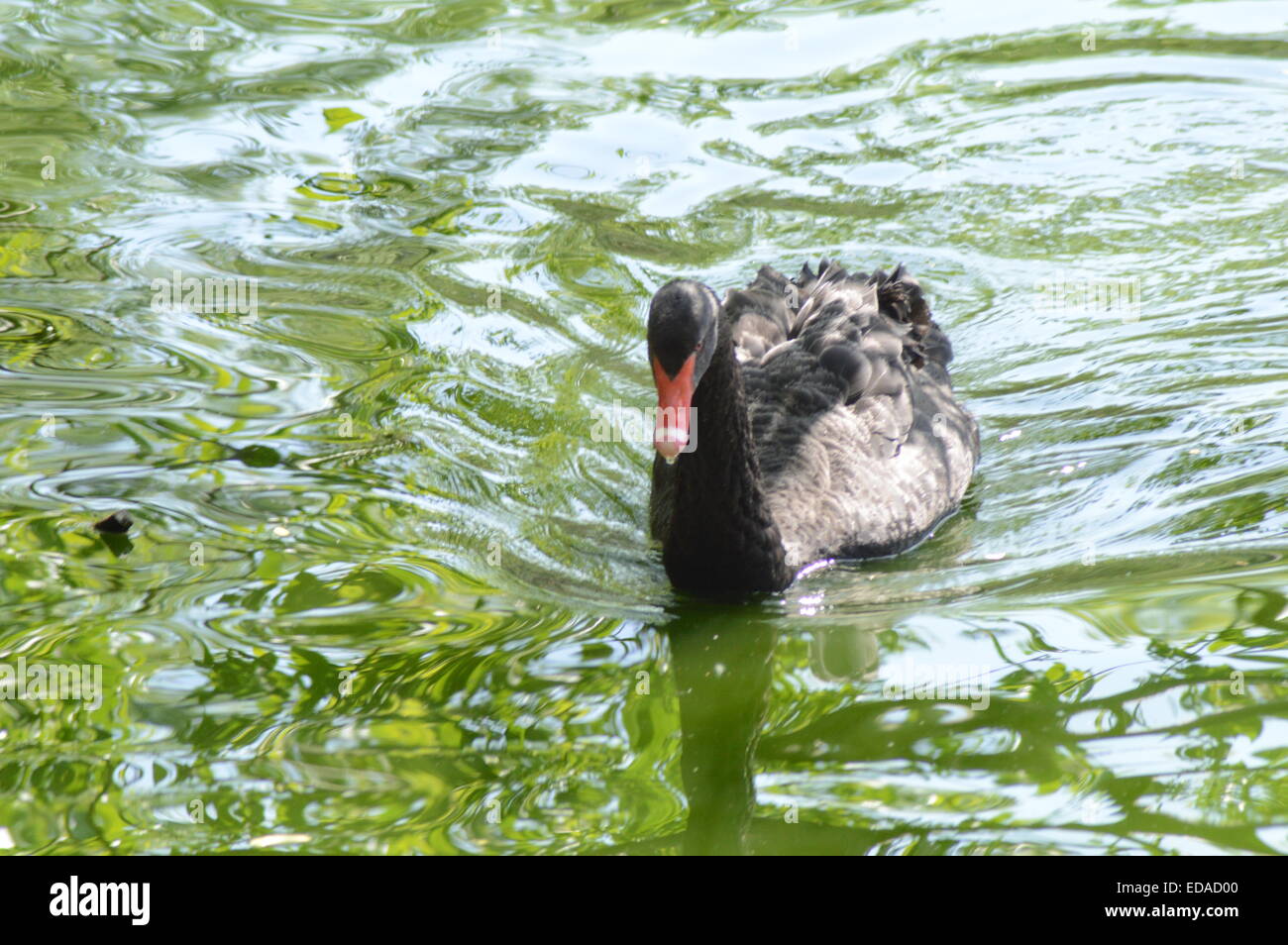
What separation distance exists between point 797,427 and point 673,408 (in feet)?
5.52

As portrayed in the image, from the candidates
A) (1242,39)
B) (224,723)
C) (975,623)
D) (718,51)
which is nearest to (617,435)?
(975,623)

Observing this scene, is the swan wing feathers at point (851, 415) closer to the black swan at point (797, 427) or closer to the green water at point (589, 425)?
the black swan at point (797, 427)

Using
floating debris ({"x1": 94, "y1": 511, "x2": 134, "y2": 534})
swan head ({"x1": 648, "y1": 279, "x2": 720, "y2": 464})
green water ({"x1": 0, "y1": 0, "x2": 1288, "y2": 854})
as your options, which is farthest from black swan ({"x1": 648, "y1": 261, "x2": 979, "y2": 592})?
floating debris ({"x1": 94, "y1": 511, "x2": 134, "y2": 534})

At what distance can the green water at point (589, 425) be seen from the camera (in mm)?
4461

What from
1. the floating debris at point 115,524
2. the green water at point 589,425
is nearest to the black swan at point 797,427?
the green water at point 589,425

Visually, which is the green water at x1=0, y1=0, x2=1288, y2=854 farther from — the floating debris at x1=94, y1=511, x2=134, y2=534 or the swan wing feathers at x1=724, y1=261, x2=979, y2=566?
the swan wing feathers at x1=724, y1=261, x2=979, y2=566

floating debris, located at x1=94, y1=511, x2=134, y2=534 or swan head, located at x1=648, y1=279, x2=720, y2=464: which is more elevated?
swan head, located at x1=648, y1=279, x2=720, y2=464

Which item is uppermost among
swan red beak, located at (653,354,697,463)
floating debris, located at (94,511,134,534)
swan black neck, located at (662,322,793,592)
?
swan red beak, located at (653,354,697,463)

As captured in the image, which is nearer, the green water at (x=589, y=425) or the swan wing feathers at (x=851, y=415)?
the green water at (x=589, y=425)

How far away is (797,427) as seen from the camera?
6543 millimetres

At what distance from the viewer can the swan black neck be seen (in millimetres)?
5688

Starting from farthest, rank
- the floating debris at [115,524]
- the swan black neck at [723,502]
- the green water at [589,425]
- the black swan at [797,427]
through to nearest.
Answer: the floating debris at [115,524], the swan black neck at [723,502], the black swan at [797,427], the green water at [589,425]

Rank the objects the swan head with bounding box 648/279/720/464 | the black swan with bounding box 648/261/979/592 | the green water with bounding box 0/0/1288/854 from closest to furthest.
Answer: the green water with bounding box 0/0/1288/854 → the swan head with bounding box 648/279/720/464 → the black swan with bounding box 648/261/979/592

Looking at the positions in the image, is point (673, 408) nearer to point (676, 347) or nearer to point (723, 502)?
point (676, 347)
